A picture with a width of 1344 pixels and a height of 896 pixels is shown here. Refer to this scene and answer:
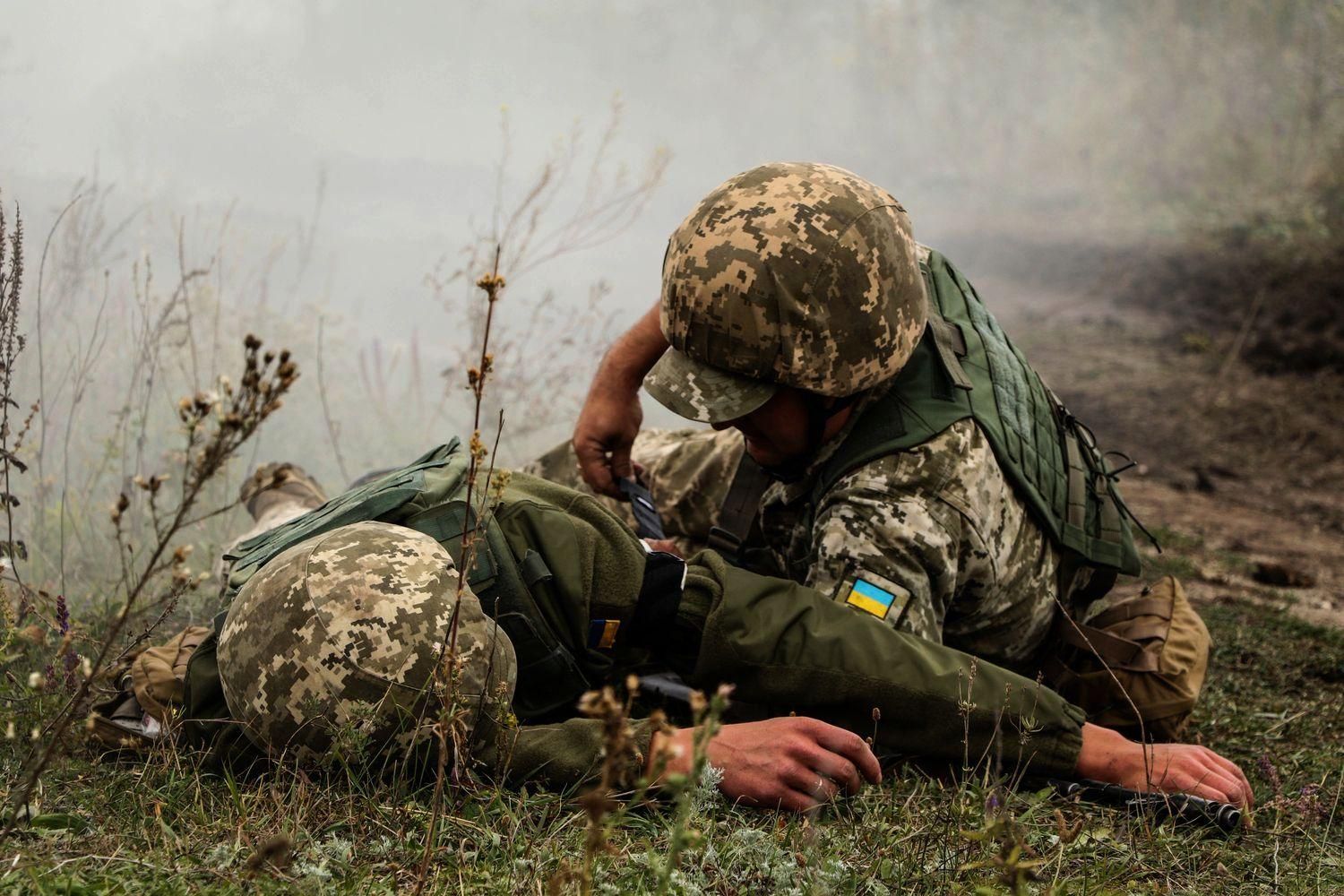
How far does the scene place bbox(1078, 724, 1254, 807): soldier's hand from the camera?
2.45 meters

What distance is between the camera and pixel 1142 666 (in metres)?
2.89

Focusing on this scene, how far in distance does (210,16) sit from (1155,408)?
757cm

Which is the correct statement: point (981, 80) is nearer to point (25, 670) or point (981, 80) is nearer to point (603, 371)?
point (603, 371)

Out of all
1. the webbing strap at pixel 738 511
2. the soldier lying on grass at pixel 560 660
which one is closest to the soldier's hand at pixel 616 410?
Answer: the webbing strap at pixel 738 511

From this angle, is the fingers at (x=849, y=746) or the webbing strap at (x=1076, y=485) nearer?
the fingers at (x=849, y=746)

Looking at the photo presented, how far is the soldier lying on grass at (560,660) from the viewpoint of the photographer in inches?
82.4

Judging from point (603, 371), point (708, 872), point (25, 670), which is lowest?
point (25, 670)

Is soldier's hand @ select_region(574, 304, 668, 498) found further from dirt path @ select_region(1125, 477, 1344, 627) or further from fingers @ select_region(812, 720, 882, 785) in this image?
dirt path @ select_region(1125, 477, 1344, 627)

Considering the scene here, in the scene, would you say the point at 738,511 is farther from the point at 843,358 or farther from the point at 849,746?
the point at 849,746

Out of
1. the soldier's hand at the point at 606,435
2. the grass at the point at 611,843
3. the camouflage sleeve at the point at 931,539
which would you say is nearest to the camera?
the grass at the point at 611,843

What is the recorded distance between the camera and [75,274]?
514 cm

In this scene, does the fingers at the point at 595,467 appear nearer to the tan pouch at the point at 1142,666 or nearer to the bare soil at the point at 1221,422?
the tan pouch at the point at 1142,666

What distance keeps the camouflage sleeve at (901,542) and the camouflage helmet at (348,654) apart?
36.7 inches

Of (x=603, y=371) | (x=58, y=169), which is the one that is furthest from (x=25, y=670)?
(x=58, y=169)
